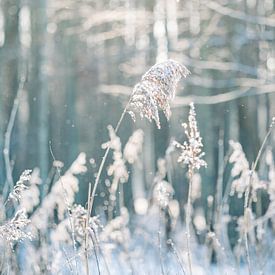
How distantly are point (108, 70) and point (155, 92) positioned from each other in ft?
40.1

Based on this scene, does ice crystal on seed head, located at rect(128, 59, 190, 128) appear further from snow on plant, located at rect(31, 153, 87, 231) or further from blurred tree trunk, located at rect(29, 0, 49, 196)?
blurred tree trunk, located at rect(29, 0, 49, 196)

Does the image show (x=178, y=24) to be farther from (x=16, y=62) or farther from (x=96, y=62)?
(x=16, y=62)

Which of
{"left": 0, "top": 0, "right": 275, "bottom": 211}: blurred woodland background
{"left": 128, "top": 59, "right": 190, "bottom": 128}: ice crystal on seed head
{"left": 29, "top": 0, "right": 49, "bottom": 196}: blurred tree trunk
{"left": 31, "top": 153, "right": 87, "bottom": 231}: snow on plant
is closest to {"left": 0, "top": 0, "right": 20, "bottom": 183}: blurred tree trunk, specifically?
{"left": 0, "top": 0, "right": 275, "bottom": 211}: blurred woodland background

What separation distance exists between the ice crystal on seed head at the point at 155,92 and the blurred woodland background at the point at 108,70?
773 centimetres

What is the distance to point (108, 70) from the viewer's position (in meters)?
15.4

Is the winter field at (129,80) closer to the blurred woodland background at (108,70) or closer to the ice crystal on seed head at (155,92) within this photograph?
the blurred woodland background at (108,70)

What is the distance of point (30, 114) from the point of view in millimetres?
14492

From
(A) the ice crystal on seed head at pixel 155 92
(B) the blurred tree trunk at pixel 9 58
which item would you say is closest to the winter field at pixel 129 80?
(B) the blurred tree trunk at pixel 9 58

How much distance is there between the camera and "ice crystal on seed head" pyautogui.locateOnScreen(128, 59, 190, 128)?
328cm

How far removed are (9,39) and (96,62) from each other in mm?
1646

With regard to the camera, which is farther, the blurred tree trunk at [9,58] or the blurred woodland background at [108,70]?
the blurred tree trunk at [9,58]

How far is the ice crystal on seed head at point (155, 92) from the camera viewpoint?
328 cm

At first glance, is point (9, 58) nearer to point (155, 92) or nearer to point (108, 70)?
point (108, 70)

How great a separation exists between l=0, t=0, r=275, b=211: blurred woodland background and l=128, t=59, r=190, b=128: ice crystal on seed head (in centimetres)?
773
